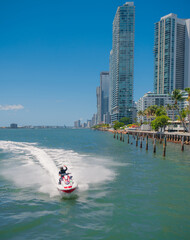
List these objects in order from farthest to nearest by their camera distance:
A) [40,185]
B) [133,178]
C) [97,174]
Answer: [97,174], [133,178], [40,185]

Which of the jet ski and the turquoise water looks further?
the jet ski

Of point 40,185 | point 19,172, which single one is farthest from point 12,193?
point 19,172

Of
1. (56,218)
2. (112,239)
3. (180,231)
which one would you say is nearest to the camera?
(112,239)

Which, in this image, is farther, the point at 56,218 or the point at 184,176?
the point at 184,176

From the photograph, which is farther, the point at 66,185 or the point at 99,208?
the point at 66,185

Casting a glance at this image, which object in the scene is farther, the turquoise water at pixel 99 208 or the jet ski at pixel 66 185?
the jet ski at pixel 66 185

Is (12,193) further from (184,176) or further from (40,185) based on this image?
(184,176)

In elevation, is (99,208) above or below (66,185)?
below

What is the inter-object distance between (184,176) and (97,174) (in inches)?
436

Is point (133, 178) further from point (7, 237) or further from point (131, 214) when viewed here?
point (7, 237)

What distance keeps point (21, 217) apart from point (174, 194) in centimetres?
1369

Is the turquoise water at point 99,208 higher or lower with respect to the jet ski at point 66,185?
lower

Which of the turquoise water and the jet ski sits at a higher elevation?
the jet ski

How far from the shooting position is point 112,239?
12.3m
